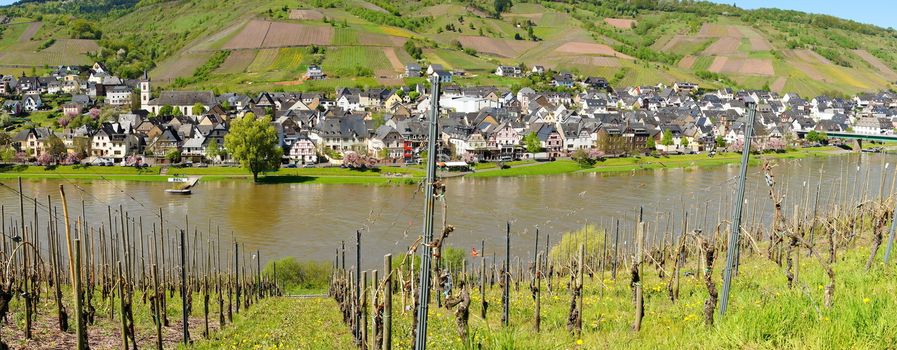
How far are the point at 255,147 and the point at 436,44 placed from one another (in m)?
60.3

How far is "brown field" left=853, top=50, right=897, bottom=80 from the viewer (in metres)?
106

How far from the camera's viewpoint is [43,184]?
3556 centimetres

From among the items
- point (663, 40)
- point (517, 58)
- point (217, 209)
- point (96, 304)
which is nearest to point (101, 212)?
point (217, 209)

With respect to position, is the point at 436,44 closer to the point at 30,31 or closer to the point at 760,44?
the point at 760,44

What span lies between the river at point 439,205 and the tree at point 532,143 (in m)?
7.14

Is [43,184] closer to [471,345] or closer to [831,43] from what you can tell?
[471,345]

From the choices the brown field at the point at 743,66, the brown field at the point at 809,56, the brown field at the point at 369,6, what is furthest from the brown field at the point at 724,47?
the brown field at the point at 369,6

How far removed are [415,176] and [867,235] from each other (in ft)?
81.7

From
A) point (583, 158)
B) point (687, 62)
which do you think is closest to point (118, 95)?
point (583, 158)

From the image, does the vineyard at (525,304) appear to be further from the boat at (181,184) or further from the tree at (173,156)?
the tree at (173,156)

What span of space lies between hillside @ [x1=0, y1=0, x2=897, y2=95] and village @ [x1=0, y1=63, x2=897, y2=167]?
24.3 ft

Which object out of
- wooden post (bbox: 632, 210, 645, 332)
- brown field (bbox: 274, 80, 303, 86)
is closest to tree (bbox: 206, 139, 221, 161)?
brown field (bbox: 274, 80, 303, 86)

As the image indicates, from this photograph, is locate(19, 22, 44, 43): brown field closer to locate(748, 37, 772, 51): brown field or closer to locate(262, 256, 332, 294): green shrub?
locate(262, 256, 332, 294): green shrub

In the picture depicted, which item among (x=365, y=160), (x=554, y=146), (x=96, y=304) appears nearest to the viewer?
(x=96, y=304)
